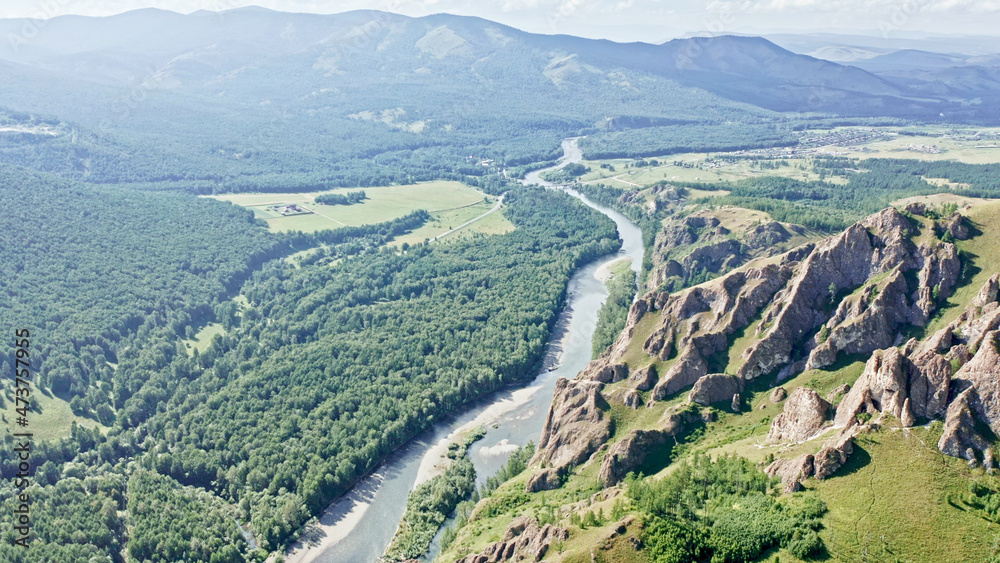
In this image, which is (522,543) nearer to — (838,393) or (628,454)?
(628,454)

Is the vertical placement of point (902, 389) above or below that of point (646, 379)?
above

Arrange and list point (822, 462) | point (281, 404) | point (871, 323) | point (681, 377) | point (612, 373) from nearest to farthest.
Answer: point (822, 462) < point (871, 323) < point (681, 377) < point (612, 373) < point (281, 404)

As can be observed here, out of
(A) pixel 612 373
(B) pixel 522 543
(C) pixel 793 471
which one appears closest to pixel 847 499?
(C) pixel 793 471

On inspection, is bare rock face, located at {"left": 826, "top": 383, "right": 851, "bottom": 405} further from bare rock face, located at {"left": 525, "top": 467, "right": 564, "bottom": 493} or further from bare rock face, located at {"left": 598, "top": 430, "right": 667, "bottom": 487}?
bare rock face, located at {"left": 525, "top": 467, "right": 564, "bottom": 493}

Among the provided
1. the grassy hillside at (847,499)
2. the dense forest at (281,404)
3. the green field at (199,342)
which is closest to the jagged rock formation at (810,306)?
the grassy hillside at (847,499)

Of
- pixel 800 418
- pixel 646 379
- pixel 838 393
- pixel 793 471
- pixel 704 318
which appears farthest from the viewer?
pixel 704 318

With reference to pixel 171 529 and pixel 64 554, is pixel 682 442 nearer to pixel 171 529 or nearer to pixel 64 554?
pixel 171 529

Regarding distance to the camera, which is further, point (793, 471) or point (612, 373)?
point (612, 373)
